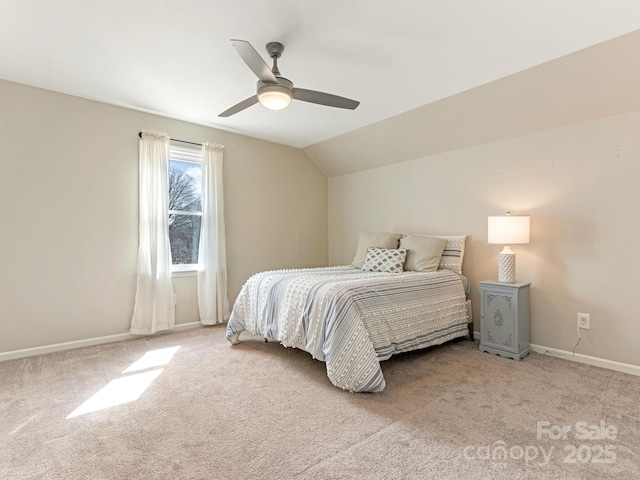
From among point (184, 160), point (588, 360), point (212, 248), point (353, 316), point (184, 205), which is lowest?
point (588, 360)

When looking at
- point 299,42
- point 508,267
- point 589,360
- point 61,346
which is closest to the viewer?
point 299,42

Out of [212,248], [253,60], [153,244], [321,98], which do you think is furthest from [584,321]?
[153,244]

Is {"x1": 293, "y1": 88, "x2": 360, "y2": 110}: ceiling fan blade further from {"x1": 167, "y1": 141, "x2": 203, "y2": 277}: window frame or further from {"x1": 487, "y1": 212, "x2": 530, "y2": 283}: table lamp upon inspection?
{"x1": 167, "y1": 141, "x2": 203, "y2": 277}: window frame

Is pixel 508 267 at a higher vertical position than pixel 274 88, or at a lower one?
lower

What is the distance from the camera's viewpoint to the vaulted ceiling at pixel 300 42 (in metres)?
2.02

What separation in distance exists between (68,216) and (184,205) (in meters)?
1.15

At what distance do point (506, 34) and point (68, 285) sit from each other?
4.14 meters

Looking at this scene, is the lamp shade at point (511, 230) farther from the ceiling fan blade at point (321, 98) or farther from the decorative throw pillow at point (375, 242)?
the ceiling fan blade at point (321, 98)

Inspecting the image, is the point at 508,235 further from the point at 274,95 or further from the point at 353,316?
the point at 274,95

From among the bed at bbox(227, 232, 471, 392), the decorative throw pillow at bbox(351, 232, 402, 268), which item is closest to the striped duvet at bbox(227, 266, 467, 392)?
the bed at bbox(227, 232, 471, 392)

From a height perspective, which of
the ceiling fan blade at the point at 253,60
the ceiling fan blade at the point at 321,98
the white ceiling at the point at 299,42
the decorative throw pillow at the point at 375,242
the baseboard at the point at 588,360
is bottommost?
the baseboard at the point at 588,360

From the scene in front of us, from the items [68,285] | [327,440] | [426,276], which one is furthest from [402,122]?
[68,285]

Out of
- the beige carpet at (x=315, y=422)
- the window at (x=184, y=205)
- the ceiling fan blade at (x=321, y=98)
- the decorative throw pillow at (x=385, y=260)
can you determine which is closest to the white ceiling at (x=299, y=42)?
the ceiling fan blade at (x=321, y=98)

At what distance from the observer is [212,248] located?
408 centimetres
